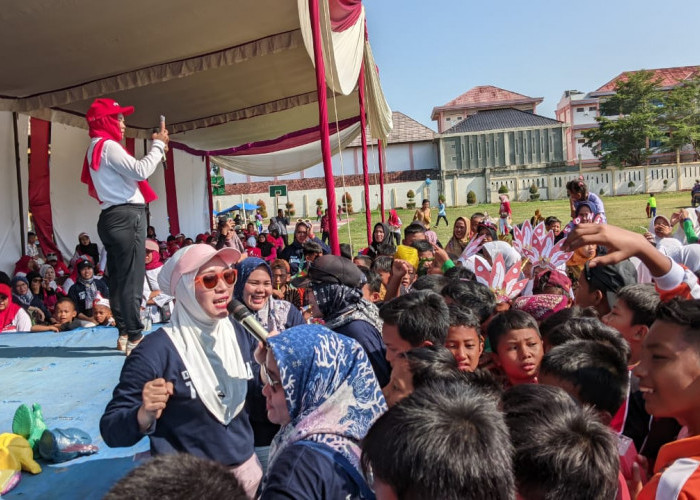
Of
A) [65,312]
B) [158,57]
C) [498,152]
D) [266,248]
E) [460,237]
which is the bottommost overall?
[65,312]

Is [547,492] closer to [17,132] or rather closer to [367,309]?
[367,309]

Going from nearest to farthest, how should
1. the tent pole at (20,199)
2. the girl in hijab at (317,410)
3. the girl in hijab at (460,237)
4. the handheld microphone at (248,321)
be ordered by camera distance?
the girl in hijab at (317,410) → the handheld microphone at (248,321) → the girl in hijab at (460,237) → the tent pole at (20,199)

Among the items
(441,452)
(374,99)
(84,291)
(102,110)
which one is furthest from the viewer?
(374,99)

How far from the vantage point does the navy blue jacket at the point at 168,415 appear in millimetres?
1934

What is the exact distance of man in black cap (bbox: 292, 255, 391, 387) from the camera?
2.71m

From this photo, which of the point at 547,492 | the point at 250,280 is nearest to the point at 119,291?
the point at 250,280

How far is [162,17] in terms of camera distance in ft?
20.5

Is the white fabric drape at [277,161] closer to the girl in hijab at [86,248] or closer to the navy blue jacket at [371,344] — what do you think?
the girl in hijab at [86,248]

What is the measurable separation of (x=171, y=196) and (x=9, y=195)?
5.61 metres

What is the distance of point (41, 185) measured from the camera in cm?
1059

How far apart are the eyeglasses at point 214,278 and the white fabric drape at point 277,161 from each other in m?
12.6

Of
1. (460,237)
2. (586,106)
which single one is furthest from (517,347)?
(586,106)

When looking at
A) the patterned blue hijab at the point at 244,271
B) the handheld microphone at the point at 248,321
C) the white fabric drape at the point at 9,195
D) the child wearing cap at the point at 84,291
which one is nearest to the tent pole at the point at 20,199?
the white fabric drape at the point at 9,195

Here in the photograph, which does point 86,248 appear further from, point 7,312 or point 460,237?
point 460,237
